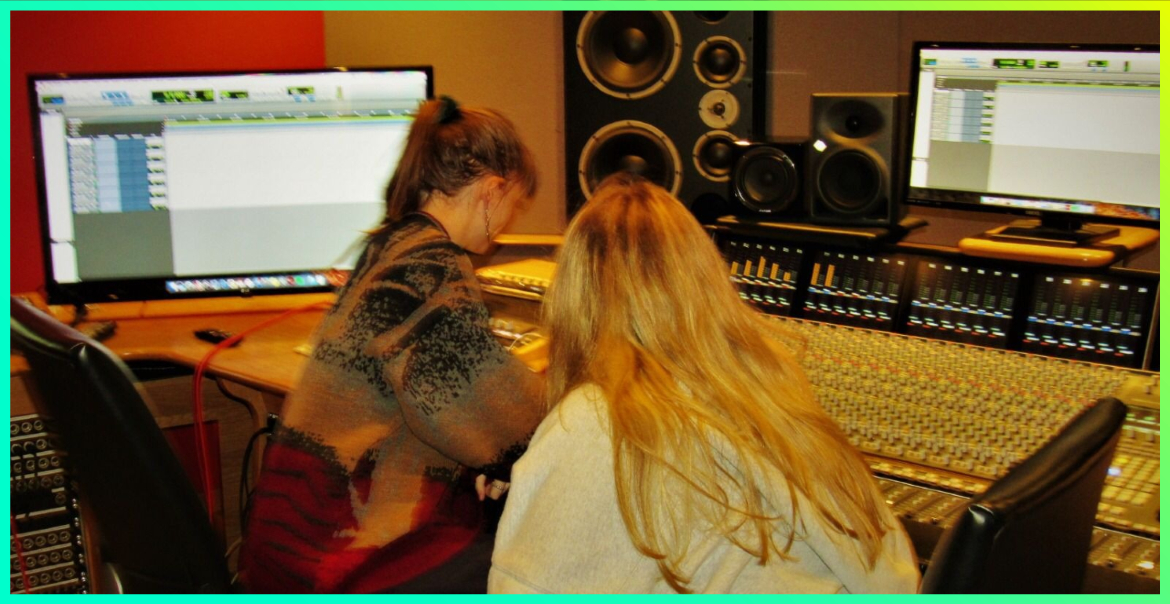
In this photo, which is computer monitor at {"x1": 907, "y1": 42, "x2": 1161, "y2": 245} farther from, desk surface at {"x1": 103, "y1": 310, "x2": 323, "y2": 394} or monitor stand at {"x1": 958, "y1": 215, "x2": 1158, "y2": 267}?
desk surface at {"x1": 103, "y1": 310, "x2": 323, "y2": 394}

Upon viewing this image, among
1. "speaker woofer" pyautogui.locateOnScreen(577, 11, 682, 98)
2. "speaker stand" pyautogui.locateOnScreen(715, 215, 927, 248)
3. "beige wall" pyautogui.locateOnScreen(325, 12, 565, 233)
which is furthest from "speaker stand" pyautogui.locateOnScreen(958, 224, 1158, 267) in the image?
"beige wall" pyautogui.locateOnScreen(325, 12, 565, 233)

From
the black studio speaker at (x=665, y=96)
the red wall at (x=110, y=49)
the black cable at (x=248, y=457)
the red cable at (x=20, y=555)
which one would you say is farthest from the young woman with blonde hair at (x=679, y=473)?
the red wall at (x=110, y=49)

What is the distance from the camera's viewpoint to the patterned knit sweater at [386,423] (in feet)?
4.64

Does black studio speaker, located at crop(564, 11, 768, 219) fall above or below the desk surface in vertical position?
above

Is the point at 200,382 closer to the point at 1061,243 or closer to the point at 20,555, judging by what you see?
the point at 20,555

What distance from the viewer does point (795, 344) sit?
1760 millimetres

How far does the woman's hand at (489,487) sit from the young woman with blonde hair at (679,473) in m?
0.41

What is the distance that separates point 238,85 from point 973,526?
70.9 inches

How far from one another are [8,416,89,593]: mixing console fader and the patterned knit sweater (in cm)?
88

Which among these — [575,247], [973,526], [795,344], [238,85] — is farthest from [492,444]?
[238,85]

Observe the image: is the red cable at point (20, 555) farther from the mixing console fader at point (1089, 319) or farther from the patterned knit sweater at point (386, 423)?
the mixing console fader at point (1089, 319)

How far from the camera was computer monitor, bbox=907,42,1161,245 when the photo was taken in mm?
1692

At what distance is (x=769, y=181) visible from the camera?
6.92 feet

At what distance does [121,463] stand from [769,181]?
1340 mm
